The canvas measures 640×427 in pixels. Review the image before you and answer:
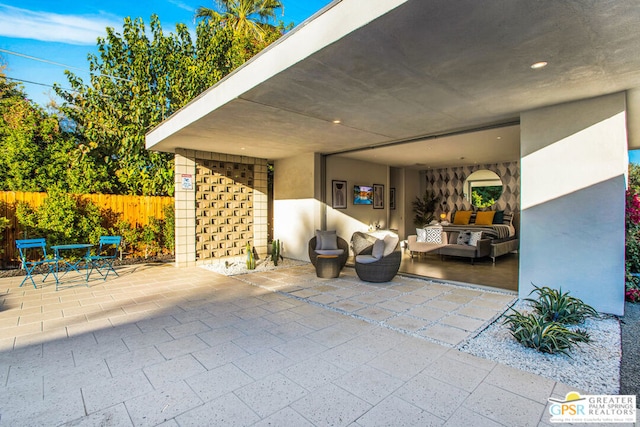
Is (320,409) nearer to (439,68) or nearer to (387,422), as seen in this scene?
(387,422)

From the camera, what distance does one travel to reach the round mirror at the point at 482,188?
9.53m

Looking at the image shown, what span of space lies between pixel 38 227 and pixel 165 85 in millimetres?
4993

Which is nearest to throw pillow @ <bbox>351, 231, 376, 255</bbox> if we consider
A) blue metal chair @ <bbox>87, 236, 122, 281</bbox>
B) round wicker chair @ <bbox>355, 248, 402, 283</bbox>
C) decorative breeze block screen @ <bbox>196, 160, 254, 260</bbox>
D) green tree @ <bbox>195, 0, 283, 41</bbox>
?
round wicker chair @ <bbox>355, 248, 402, 283</bbox>

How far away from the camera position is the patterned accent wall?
912 cm

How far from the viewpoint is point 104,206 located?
7.14 meters

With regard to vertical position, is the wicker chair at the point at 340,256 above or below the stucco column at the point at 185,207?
below

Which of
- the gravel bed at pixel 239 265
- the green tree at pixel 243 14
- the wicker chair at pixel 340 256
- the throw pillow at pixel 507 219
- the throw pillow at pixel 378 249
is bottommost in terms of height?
the gravel bed at pixel 239 265

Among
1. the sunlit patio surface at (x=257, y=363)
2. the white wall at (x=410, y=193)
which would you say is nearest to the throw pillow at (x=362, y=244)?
the sunlit patio surface at (x=257, y=363)

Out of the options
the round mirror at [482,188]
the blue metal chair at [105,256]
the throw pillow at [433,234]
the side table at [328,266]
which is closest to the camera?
the side table at [328,266]

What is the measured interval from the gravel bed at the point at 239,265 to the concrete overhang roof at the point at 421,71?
105 inches

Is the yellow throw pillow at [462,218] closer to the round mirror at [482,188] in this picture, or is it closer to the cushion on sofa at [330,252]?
the round mirror at [482,188]

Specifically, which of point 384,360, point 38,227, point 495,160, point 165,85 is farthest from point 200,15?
point 384,360

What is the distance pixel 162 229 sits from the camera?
7930 millimetres

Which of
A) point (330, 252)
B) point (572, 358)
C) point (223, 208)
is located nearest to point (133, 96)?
point (223, 208)
